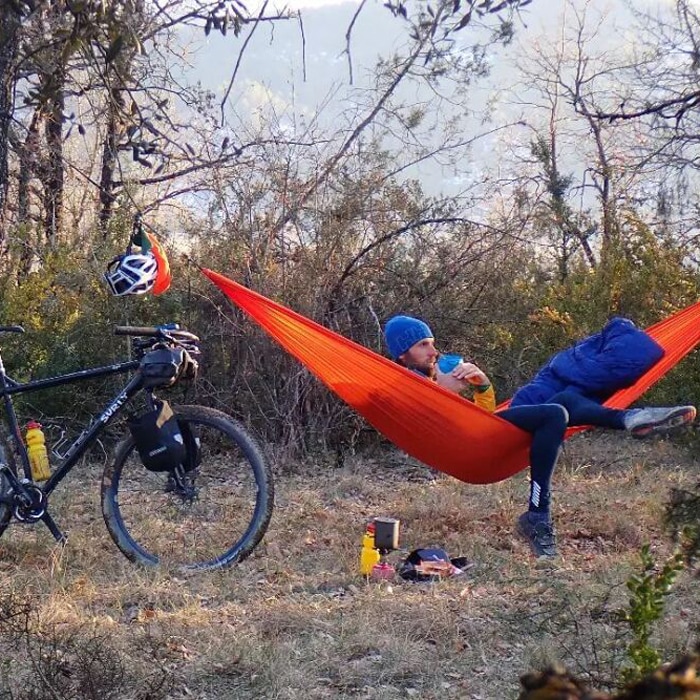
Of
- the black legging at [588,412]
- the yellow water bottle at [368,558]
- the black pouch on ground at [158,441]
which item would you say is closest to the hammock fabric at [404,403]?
the black legging at [588,412]

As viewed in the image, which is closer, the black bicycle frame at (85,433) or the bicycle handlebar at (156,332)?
the bicycle handlebar at (156,332)

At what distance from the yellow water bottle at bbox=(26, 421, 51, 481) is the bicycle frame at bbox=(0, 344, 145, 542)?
17 mm

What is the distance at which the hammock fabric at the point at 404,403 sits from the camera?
320 cm

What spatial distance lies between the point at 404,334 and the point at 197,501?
1.06 metres

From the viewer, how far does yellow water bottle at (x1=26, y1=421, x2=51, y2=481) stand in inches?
124

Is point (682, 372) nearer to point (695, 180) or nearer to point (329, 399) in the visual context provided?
point (329, 399)

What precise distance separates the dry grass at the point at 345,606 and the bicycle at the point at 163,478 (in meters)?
0.12

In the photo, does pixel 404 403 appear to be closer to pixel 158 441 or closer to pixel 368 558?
pixel 368 558

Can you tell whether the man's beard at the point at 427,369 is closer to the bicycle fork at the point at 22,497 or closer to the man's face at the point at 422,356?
the man's face at the point at 422,356

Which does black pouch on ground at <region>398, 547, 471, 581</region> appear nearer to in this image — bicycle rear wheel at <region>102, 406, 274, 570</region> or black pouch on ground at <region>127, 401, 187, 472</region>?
bicycle rear wheel at <region>102, 406, 274, 570</region>

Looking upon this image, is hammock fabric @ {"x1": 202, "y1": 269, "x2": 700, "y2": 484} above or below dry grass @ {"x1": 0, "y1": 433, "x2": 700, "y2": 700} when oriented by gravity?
above

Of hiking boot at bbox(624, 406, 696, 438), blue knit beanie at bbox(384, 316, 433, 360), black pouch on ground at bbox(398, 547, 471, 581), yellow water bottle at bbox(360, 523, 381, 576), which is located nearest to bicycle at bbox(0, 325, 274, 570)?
yellow water bottle at bbox(360, 523, 381, 576)

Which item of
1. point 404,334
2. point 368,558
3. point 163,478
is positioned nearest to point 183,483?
point 163,478

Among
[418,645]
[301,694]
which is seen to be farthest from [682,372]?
[301,694]
